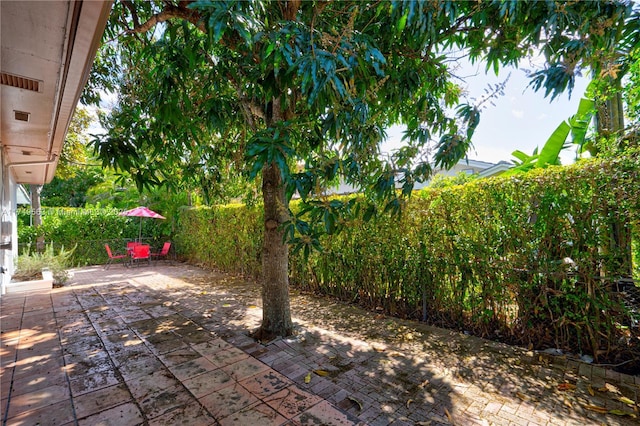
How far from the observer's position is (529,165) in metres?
6.65

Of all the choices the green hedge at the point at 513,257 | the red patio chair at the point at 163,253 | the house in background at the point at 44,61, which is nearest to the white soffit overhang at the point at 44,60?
the house in background at the point at 44,61

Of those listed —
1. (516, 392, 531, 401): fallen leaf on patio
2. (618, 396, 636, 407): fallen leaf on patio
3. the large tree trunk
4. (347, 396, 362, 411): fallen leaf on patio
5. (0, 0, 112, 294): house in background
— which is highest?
(0, 0, 112, 294): house in background

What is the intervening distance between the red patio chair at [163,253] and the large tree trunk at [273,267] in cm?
992

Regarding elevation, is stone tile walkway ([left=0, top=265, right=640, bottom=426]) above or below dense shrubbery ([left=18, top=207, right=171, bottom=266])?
below

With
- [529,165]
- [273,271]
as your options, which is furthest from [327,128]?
[529,165]

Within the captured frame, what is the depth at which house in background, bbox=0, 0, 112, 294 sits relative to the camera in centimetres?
209

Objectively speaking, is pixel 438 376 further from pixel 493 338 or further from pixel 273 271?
pixel 273 271

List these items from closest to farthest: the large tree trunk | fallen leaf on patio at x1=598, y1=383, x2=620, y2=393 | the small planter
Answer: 1. fallen leaf on patio at x1=598, y1=383, x2=620, y2=393
2. the large tree trunk
3. the small planter

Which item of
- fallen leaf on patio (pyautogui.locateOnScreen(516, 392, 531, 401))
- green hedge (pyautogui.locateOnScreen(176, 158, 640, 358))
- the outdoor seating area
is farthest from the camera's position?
the outdoor seating area

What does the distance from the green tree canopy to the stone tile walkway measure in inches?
37.3

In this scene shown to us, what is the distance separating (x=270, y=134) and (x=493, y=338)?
413 centimetres

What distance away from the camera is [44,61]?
2771mm

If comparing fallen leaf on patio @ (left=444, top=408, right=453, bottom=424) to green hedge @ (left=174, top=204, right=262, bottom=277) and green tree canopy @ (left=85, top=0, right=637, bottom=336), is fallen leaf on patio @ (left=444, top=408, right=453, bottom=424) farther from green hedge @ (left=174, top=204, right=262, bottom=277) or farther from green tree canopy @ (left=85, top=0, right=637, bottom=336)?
green hedge @ (left=174, top=204, right=262, bottom=277)

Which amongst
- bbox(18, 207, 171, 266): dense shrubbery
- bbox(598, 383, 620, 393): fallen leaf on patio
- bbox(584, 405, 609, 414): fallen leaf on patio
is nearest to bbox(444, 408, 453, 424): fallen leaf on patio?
bbox(584, 405, 609, 414): fallen leaf on patio
